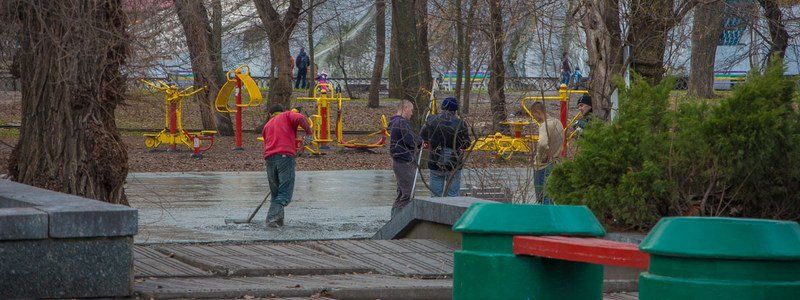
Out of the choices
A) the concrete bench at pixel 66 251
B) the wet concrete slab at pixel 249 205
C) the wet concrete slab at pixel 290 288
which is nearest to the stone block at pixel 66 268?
the concrete bench at pixel 66 251

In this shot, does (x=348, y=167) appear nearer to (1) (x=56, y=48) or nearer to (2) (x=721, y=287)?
(1) (x=56, y=48)

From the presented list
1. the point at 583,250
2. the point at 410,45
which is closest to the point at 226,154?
the point at 410,45

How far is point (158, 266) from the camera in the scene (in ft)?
29.0

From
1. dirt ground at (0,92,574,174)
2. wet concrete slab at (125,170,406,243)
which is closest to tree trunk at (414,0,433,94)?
dirt ground at (0,92,574,174)

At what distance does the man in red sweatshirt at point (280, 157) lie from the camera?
1416 centimetres

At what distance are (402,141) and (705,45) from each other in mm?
16369

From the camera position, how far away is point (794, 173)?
8.15 meters

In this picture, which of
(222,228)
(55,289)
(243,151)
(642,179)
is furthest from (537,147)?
(243,151)

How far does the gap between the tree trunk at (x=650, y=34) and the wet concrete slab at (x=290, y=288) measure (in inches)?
259

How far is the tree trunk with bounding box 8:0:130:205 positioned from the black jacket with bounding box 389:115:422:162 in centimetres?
410

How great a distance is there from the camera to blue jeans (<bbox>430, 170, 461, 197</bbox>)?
13641 millimetres

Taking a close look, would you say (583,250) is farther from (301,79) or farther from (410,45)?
(301,79)

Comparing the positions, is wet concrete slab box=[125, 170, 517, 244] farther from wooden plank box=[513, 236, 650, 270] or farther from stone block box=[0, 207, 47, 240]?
wooden plank box=[513, 236, 650, 270]

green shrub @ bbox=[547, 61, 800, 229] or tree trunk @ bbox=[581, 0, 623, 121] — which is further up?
tree trunk @ bbox=[581, 0, 623, 121]
